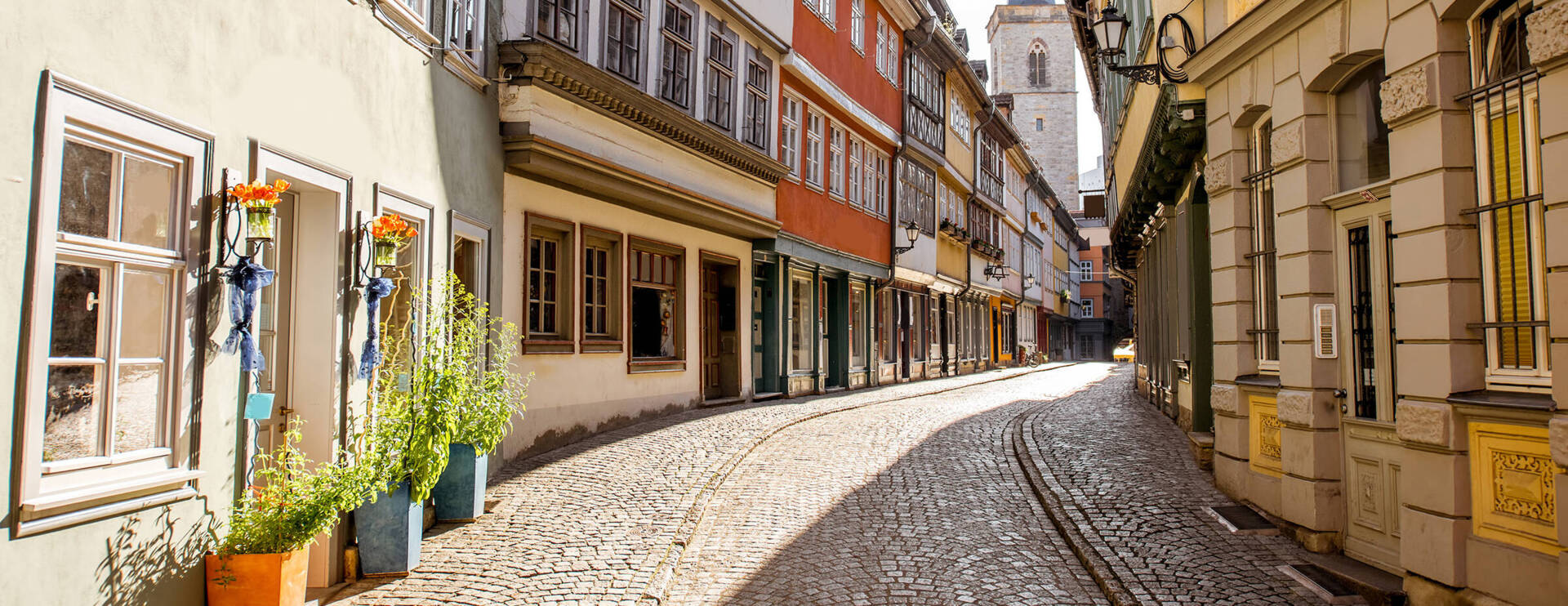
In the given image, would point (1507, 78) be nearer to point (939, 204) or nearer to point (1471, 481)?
point (1471, 481)

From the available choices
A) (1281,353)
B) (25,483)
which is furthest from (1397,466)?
(25,483)

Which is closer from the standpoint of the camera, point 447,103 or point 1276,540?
point 1276,540

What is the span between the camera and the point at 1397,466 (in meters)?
6.38

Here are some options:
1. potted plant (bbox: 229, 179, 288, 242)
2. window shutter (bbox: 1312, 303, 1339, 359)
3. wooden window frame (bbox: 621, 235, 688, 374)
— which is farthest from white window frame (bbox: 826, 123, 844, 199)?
potted plant (bbox: 229, 179, 288, 242)

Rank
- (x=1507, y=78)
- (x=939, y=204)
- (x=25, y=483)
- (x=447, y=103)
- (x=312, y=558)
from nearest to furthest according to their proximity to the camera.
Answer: (x=25, y=483) → (x=1507, y=78) → (x=312, y=558) → (x=447, y=103) → (x=939, y=204)

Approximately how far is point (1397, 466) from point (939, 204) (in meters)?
22.3

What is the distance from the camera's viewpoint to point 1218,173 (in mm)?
8750

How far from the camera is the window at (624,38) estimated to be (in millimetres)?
12242

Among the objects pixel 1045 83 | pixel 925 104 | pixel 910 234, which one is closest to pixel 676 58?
pixel 910 234

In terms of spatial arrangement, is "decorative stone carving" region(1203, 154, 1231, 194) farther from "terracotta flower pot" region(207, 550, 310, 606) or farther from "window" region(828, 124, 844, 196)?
"window" region(828, 124, 844, 196)

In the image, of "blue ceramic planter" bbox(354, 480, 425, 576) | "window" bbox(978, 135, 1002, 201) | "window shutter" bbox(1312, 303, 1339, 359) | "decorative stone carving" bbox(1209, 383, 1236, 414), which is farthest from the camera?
"window" bbox(978, 135, 1002, 201)

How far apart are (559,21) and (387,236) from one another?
17.2 ft

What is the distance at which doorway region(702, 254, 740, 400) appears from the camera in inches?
663

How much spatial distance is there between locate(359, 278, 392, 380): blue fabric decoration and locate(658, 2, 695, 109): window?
7.18m
